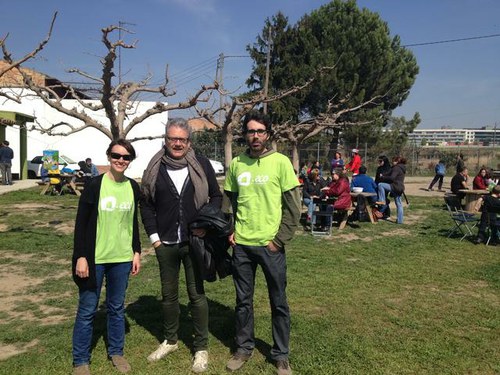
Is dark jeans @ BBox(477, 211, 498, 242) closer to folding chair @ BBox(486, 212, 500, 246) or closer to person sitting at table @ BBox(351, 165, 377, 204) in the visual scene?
folding chair @ BBox(486, 212, 500, 246)

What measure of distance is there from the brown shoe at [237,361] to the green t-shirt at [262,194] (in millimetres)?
896

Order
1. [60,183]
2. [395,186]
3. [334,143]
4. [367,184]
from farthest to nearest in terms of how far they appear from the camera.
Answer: [334,143] → [60,183] → [367,184] → [395,186]

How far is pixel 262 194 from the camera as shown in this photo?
3236mm

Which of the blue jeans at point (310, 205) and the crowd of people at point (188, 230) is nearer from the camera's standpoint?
the crowd of people at point (188, 230)

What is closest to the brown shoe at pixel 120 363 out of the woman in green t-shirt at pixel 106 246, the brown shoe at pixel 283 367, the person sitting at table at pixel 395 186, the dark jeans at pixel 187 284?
the woman in green t-shirt at pixel 106 246

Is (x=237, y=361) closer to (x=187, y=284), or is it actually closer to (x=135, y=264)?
(x=187, y=284)

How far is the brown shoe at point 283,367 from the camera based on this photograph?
3.26 metres

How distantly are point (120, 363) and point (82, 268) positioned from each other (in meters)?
0.84

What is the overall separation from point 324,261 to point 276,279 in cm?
382

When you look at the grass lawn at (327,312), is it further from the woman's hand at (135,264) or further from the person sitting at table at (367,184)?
the person sitting at table at (367,184)

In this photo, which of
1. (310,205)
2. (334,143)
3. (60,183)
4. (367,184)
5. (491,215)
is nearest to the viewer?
(491,215)

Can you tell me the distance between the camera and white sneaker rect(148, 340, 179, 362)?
3.48 meters

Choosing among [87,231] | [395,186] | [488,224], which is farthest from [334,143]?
[87,231]

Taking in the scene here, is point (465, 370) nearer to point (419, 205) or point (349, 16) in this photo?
point (419, 205)
